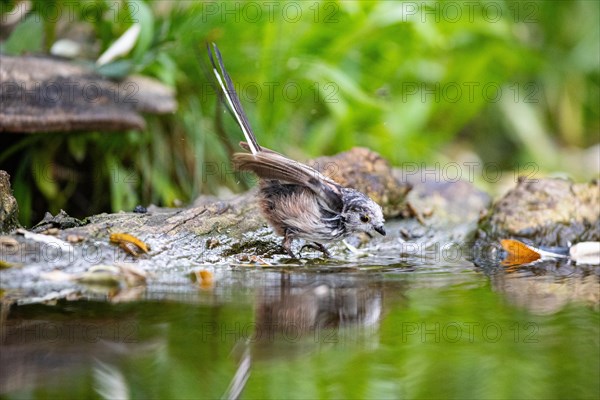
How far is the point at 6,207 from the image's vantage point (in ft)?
11.9

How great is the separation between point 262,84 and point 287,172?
6.79 ft

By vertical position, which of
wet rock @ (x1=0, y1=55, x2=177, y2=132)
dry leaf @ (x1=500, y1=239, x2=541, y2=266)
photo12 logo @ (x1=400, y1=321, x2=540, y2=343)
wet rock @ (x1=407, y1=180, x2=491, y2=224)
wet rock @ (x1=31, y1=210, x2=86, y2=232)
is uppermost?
wet rock @ (x1=0, y1=55, x2=177, y2=132)

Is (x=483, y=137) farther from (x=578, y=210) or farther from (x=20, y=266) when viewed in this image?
(x=20, y=266)

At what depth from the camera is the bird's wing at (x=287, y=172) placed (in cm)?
385

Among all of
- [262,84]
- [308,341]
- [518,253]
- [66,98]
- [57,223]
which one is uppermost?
[262,84]

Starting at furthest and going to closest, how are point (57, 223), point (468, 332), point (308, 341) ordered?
point (57, 223) → point (468, 332) → point (308, 341)

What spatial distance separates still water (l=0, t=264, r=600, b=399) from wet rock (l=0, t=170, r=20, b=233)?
2.47 ft

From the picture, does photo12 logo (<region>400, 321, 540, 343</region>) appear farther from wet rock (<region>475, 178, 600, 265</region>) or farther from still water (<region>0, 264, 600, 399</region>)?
wet rock (<region>475, 178, 600, 265</region>)

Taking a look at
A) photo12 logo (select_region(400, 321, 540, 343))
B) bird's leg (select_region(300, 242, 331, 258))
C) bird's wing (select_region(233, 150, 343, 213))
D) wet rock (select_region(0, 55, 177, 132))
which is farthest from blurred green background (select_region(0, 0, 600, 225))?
photo12 logo (select_region(400, 321, 540, 343))

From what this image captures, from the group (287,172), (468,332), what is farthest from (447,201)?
(468,332)

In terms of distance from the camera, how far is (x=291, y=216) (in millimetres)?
4039

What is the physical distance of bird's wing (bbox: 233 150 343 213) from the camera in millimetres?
3852

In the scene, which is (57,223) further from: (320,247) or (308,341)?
(308,341)

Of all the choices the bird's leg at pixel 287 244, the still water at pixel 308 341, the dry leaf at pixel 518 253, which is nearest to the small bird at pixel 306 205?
the bird's leg at pixel 287 244
